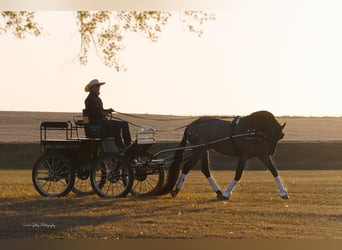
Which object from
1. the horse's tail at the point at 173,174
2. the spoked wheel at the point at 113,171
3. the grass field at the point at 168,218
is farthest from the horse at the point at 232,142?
the spoked wheel at the point at 113,171

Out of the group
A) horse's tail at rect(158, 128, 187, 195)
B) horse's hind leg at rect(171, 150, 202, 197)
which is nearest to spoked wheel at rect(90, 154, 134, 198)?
horse's tail at rect(158, 128, 187, 195)

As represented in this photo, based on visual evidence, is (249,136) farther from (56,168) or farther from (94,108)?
(56,168)

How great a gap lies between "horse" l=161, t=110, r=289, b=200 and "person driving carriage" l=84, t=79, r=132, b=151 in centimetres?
146

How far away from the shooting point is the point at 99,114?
61.1 ft

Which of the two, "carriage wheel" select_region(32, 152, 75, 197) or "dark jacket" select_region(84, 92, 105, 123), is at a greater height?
"dark jacket" select_region(84, 92, 105, 123)

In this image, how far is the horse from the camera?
19652 millimetres

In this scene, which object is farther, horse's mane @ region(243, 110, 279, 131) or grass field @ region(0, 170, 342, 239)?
horse's mane @ region(243, 110, 279, 131)

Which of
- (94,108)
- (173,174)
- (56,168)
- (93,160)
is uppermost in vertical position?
(94,108)

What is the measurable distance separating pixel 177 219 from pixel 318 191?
8303 millimetres

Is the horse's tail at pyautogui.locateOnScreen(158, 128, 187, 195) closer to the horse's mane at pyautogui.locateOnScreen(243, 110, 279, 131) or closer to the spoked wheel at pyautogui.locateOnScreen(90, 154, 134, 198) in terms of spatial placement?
the spoked wheel at pyautogui.locateOnScreen(90, 154, 134, 198)

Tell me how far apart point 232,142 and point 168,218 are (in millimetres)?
4551

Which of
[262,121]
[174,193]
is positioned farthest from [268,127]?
[174,193]

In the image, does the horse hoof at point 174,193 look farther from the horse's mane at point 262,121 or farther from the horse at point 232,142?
the horse's mane at point 262,121

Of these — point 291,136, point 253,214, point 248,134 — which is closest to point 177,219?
point 253,214
